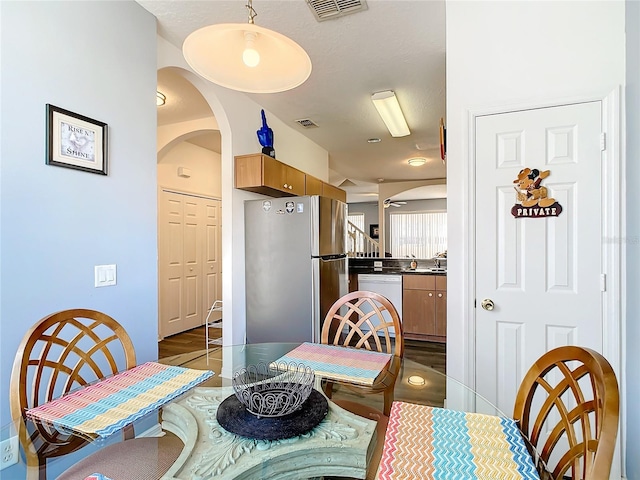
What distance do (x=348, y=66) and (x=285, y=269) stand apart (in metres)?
1.80

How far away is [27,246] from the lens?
1443mm

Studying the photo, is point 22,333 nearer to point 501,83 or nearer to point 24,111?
point 24,111

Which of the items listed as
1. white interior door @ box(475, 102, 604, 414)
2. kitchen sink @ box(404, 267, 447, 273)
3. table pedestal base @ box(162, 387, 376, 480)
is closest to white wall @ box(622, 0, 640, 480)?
white interior door @ box(475, 102, 604, 414)

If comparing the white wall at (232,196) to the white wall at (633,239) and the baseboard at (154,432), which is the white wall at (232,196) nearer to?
the baseboard at (154,432)

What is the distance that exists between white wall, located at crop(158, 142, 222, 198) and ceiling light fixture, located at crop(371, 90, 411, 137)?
106 inches

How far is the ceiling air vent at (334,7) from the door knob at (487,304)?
184cm

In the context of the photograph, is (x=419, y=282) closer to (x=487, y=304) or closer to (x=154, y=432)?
(x=487, y=304)

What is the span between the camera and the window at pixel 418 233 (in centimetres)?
1126

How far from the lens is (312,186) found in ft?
13.6

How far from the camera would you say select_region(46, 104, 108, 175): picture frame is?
1.54m

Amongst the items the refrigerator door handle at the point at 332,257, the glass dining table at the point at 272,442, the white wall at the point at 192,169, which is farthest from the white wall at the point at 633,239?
the white wall at the point at 192,169

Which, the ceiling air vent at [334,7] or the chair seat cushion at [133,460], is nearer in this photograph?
the chair seat cushion at [133,460]

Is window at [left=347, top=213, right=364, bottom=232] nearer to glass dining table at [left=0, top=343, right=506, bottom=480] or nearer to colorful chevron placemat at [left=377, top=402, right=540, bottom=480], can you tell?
glass dining table at [left=0, top=343, right=506, bottom=480]

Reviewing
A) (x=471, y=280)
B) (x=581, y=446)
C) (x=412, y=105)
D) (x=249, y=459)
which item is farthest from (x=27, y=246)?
(x=412, y=105)
